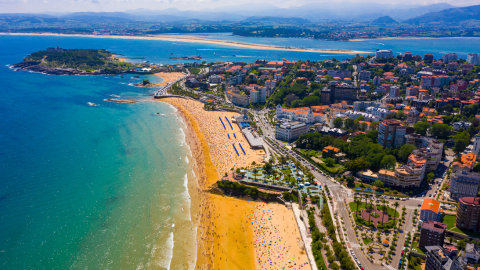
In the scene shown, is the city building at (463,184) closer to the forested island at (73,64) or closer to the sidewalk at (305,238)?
the sidewalk at (305,238)

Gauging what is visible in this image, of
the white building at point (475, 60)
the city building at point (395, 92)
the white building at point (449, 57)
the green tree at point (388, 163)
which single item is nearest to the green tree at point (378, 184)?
the green tree at point (388, 163)

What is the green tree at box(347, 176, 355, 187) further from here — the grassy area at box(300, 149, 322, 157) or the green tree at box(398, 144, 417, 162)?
the green tree at box(398, 144, 417, 162)

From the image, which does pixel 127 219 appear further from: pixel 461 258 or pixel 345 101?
pixel 345 101

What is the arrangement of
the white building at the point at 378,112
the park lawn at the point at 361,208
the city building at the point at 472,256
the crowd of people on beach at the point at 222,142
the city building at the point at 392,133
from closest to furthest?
the city building at the point at 472,256
the park lawn at the point at 361,208
the crowd of people on beach at the point at 222,142
the city building at the point at 392,133
the white building at the point at 378,112

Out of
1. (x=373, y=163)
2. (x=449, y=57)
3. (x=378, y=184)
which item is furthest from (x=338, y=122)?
(x=449, y=57)

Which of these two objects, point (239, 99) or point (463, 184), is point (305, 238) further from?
point (239, 99)

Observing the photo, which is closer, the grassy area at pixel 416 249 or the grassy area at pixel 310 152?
the grassy area at pixel 416 249
